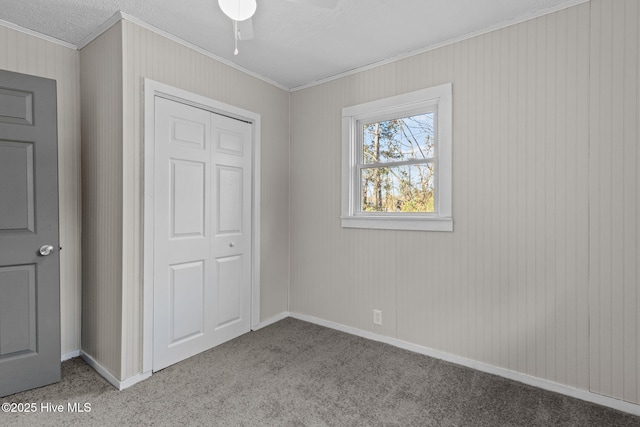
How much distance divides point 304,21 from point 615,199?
2303 mm

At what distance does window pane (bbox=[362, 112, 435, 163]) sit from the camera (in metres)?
2.83

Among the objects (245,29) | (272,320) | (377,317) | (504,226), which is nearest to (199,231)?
(272,320)

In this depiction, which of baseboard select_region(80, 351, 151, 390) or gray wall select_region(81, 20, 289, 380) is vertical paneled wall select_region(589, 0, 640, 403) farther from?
baseboard select_region(80, 351, 151, 390)

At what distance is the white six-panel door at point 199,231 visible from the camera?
8.13 ft

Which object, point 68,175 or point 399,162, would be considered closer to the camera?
Answer: point 68,175

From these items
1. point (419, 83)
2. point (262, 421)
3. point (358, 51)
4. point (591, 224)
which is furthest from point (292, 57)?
point (262, 421)

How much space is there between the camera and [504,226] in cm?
237

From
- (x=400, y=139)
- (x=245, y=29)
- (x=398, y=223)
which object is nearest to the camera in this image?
(x=245, y=29)

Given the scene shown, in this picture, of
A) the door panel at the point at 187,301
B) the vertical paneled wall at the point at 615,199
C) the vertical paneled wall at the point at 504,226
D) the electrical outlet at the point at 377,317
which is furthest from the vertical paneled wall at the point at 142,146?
the vertical paneled wall at the point at 615,199

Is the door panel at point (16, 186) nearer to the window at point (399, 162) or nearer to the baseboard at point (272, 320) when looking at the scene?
the baseboard at point (272, 320)

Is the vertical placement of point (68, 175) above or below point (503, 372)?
above

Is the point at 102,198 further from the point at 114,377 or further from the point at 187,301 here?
the point at 114,377

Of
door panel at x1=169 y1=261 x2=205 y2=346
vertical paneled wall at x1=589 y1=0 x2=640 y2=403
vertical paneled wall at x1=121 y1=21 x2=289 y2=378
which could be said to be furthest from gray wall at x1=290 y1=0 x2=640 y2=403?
door panel at x1=169 y1=261 x2=205 y2=346

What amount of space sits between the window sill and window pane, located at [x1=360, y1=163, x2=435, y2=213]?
15 centimetres
